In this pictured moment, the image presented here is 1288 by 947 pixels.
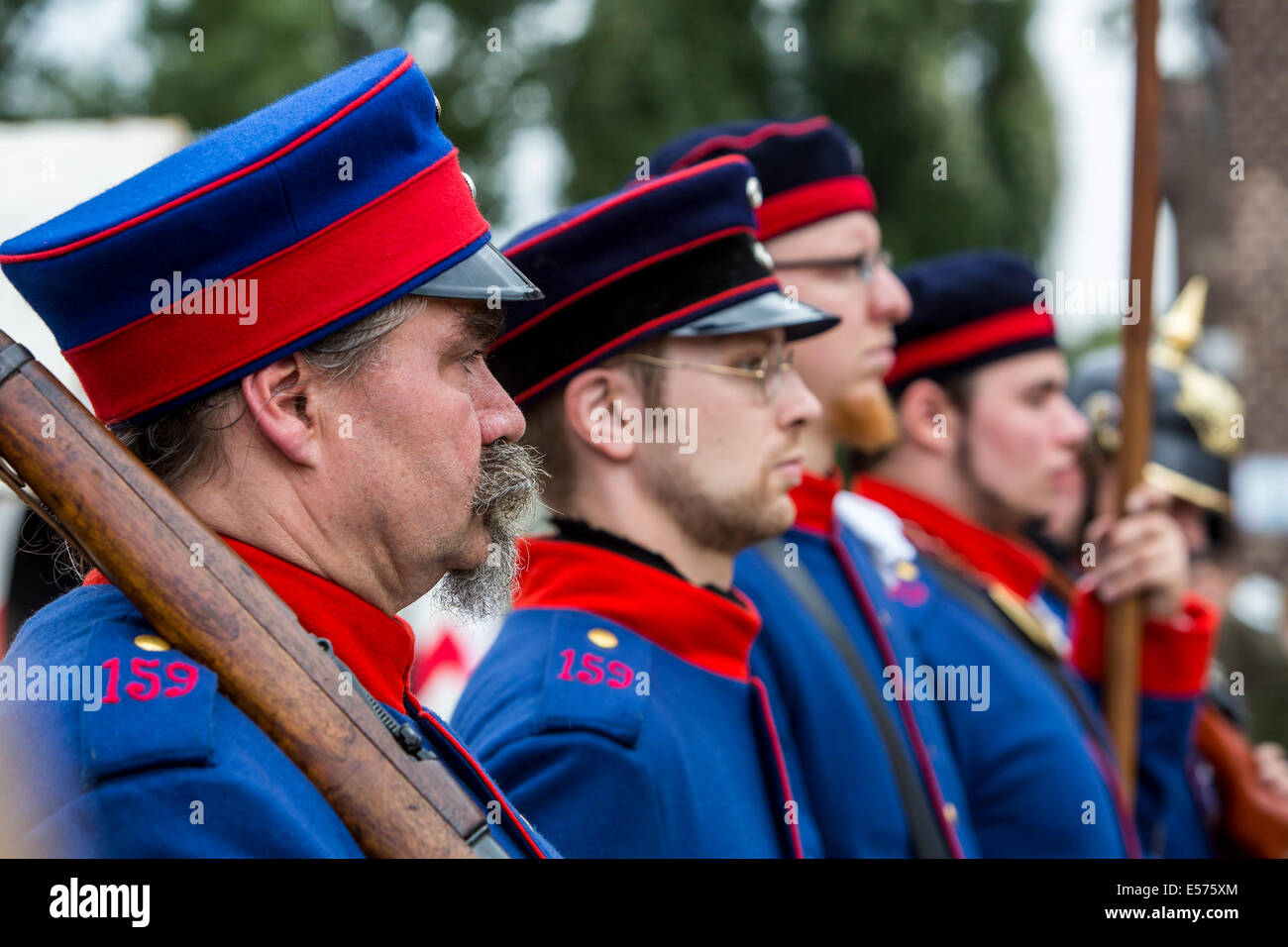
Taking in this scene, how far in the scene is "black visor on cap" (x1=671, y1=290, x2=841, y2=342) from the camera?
2.91 meters

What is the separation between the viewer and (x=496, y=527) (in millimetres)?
2164

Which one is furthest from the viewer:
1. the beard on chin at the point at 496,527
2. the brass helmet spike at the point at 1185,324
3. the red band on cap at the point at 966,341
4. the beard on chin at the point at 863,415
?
the brass helmet spike at the point at 1185,324

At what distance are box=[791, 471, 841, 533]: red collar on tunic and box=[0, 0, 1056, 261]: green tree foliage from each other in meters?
9.32

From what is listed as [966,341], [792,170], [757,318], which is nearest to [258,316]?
[757,318]

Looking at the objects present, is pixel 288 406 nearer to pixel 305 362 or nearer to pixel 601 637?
pixel 305 362

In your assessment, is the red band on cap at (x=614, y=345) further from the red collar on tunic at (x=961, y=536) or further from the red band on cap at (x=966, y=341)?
the red band on cap at (x=966, y=341)

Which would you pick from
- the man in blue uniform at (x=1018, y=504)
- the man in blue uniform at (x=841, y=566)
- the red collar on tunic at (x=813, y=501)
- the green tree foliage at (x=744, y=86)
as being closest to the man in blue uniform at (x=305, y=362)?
the man in blue uniform at (x=841, y=566)

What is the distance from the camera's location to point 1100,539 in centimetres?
486

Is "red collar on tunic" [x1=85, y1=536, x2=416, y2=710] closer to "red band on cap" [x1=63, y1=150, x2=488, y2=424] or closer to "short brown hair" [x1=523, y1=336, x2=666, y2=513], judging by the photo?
"red band on cap" [x1=63, y1=150, x2=488, y2=424]

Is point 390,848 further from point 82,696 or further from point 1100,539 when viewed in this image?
point 1100,539

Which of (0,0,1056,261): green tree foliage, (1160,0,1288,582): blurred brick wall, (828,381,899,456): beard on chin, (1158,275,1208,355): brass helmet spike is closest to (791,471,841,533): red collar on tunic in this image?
(828,381,899,456): beard on chin

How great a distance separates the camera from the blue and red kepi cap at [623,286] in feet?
9.49
